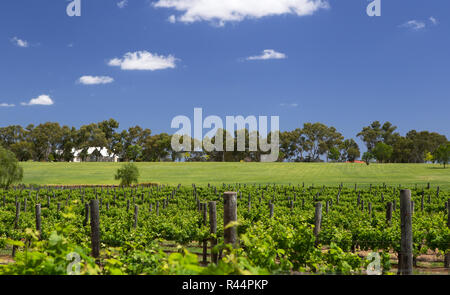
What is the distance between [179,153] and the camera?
125 meters

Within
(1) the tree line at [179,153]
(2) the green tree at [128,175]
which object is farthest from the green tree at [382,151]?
(2) the green tree at [128,175]

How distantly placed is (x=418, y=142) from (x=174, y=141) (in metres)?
77.0

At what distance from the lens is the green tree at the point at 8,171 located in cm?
5131

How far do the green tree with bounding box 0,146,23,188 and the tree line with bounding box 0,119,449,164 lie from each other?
63.5 meters

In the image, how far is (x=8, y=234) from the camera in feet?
55.8

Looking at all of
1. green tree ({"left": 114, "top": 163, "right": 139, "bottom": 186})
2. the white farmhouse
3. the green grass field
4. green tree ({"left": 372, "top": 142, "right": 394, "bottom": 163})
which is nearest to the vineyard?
green tree ({"left": 114, "top": 163, "right": 139, "bottom": 186})

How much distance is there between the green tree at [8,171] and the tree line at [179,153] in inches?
2501

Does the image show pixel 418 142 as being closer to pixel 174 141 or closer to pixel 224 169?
pixel 224 169

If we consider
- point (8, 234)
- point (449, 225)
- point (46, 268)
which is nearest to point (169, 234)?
point (8, 234)

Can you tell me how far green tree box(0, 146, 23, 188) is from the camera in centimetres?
5131

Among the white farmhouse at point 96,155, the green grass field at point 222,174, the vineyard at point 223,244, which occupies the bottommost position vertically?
the green grass field at point 222,174

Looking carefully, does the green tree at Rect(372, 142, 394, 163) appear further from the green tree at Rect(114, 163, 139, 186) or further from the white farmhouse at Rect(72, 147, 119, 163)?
the white farmhouse at Rect(72, 147, 119, 163)

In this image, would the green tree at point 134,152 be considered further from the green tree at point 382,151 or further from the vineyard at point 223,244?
the vineyard at point 223,244
